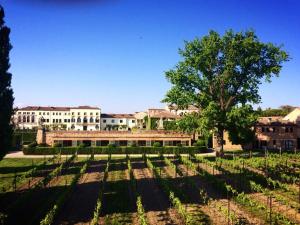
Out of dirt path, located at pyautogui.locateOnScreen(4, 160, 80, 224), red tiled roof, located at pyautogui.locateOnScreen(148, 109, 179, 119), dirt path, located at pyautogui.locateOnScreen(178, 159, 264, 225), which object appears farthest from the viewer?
red tiled roof, located at pyautogui.locateOnScreen(148, 109, 179, 119)

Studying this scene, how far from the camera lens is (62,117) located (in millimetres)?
138125

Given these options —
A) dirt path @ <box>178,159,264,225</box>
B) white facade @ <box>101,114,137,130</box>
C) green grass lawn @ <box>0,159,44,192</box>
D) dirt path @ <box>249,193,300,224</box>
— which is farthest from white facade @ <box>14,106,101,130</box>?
dirt path @ <box>249,193,300,224</box>

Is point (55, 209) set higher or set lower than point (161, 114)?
lower

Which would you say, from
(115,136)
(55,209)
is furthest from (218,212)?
(115,136)

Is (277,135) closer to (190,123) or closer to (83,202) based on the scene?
(190,123)

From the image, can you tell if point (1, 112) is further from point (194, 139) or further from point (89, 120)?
point (89, 120)

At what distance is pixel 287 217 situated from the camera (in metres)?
23.8

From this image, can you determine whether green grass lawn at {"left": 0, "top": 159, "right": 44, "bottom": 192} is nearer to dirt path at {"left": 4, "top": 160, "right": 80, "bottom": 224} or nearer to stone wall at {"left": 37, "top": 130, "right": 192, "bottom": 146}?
dirt path at {"left": 4, "top": 160, "right": 80, "bottom": 224}

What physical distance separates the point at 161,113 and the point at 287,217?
203 ft

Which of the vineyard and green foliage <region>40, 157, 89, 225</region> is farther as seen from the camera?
the vineyard

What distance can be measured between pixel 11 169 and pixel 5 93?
15245mm

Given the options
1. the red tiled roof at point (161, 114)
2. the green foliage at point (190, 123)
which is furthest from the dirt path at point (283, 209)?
the red tiled roof at point (161, 114)

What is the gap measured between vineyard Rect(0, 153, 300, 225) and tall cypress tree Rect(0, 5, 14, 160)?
3327mm

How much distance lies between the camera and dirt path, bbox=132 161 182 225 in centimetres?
2308
